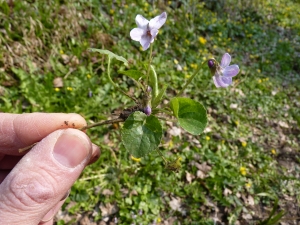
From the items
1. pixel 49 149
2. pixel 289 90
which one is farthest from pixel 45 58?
pixel 289 90

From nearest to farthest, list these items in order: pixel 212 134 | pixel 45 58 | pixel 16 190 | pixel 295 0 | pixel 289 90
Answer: pixel 16 190, pixel 45 58, pixel 212 134, pixel 289 90, pixel 295 0

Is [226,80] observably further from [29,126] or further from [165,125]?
[165,125]

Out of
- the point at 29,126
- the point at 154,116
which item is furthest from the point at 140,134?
the point at 29,126

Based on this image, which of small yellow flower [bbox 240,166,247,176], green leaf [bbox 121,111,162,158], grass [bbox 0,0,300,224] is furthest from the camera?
small yellow flower [bbox 240,166,247,176]

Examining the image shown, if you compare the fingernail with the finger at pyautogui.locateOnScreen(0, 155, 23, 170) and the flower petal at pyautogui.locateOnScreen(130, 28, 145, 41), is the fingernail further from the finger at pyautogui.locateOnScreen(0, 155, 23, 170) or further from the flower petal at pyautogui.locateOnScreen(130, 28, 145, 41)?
the finger at pyautogui.locateOnScreen(0, 155, 23, 170)

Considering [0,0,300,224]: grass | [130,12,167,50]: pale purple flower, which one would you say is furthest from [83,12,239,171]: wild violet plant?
[0,0,300,224]: grass

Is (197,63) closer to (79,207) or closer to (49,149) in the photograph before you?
(79,207)
